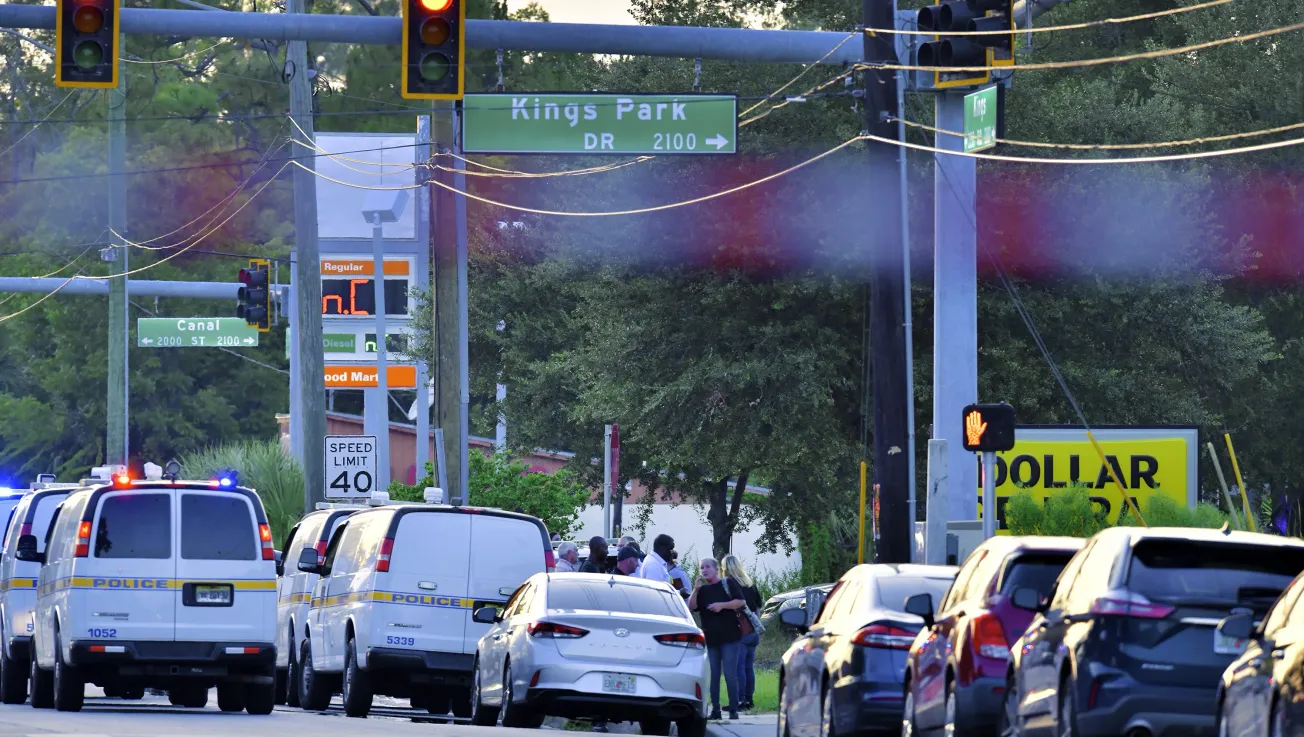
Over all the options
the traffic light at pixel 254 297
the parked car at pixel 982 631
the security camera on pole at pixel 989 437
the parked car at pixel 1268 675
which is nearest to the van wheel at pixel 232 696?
the security camera on pole at pixel 989 437

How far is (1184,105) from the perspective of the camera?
1687 inches

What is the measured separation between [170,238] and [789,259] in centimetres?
5489

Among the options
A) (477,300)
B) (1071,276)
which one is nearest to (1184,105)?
(1071,276)

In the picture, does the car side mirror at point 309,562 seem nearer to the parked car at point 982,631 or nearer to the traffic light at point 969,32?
the traffic light at point 969,32

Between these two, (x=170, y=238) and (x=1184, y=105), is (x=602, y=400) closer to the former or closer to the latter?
(x=1184, y=105)

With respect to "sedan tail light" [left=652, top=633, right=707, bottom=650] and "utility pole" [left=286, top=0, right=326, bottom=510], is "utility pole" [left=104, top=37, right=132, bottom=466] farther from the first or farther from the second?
"sedan tail light" [left=652, top=633, right=707, bottom=650]

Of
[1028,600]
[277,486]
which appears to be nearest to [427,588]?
[1028,600]

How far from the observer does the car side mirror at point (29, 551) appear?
73.5ft

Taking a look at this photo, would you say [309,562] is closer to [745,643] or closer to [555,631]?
[745,643]

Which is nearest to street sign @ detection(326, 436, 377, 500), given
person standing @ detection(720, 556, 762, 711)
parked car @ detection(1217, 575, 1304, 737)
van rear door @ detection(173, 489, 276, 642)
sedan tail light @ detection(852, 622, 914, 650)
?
person standing @ detection(720, 556, 762, 711)

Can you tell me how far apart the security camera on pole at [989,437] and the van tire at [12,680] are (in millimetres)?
9821

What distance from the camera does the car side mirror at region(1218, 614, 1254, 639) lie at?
36.6 feet

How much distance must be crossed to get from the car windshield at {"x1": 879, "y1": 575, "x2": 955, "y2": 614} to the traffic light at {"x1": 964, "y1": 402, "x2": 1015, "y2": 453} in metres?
4.00

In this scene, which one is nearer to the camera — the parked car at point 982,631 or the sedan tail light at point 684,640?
the parked car at point 982,631
